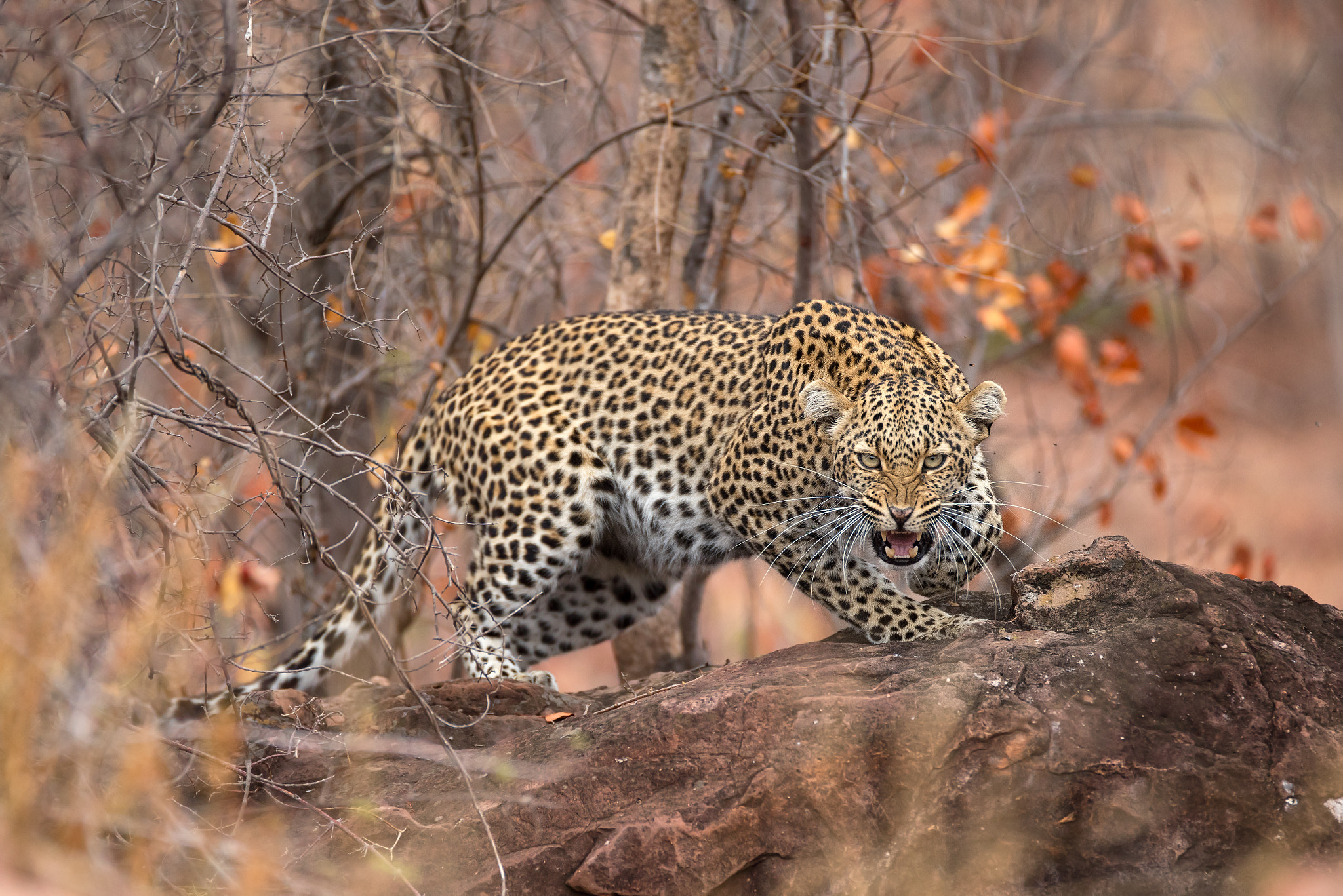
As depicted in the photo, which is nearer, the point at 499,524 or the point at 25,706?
the point at 25,706

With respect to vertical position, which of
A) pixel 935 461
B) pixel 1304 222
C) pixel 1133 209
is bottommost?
pixel 935 461

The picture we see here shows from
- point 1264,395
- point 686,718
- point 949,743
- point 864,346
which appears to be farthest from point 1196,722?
point 1264,395

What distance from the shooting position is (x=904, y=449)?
5.38m

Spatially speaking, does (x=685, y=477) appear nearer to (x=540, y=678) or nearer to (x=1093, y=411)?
(x=540, y=678)

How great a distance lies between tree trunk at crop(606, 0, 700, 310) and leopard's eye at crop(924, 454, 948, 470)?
2.62m

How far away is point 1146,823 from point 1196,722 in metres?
0.43

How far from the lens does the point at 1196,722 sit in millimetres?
4387

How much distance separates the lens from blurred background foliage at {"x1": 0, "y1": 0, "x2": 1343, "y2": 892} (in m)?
3.61

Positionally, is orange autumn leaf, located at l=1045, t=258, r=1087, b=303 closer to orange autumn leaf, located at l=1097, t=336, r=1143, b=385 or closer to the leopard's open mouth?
orange autumn leaf, located at l=1097, t=336, r=1143, b=385

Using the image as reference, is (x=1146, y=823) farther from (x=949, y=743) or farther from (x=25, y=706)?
(x=25, y=706)

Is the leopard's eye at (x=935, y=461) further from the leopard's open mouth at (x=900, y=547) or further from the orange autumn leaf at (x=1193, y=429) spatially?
the orange autumn leaf at (x=1193, y=429)

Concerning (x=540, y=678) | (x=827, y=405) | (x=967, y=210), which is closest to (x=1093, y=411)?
(x=967, y=210)

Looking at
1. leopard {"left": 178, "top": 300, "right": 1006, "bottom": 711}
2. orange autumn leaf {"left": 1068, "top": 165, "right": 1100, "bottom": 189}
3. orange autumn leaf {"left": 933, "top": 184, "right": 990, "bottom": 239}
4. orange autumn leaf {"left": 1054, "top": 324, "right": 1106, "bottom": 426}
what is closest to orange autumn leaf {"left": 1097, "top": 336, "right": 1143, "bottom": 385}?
orange autumn leaf {"left": 1054, "top": 324, "right": 1106, "bottom": 426}

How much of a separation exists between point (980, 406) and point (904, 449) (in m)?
0.52
